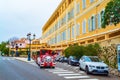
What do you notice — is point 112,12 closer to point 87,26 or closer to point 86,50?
point 86,50

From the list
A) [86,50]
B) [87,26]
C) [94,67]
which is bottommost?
[94,67]

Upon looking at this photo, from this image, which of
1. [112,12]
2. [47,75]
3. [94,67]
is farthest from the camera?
[94,67]

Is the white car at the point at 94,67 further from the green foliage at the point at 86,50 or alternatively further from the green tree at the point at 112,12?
the green foliage at the point at 86,50

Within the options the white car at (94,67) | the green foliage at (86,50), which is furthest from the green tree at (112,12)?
the green foliage at (86,50)

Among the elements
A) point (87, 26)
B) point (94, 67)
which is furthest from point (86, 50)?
point (94, 67)

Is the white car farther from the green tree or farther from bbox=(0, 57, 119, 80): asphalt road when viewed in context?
the green tree

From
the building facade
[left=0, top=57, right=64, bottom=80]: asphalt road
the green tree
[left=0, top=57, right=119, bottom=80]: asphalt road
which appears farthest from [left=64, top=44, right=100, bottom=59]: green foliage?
the green tree

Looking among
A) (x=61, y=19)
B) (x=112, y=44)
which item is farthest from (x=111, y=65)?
(x=61, y=19)

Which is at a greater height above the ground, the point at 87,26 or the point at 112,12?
the point at 87,26

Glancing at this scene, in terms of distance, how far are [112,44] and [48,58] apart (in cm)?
689

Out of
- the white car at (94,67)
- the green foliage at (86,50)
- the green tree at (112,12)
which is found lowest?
the white car at (94,67)

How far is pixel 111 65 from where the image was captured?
34.8 metres

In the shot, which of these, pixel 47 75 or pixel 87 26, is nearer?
pixel 47 75

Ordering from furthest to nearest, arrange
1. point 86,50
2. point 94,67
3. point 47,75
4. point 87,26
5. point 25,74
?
point 87,26 < point 86,50 < point 94,67 < point 25,74 < point 47,75
